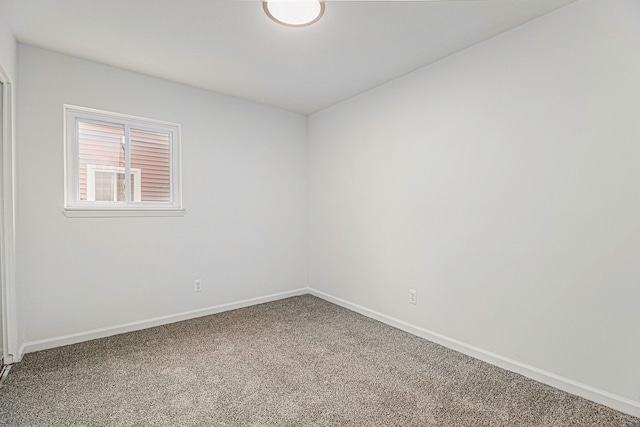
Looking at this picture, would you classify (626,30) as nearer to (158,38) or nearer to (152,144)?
(158,38)

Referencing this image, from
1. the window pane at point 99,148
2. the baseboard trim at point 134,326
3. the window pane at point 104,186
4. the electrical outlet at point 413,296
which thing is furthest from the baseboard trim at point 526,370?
the window pane at point 99,148

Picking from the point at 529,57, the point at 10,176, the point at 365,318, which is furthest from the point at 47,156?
the point at 529,57

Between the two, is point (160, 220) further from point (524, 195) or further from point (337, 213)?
point (524, 195)

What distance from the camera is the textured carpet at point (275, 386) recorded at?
1.77 meters

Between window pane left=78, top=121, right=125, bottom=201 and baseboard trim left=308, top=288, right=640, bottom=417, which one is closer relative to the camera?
baseboard trim left=308, top=288, right=640, bottom=417

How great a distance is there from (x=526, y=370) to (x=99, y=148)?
155 inches

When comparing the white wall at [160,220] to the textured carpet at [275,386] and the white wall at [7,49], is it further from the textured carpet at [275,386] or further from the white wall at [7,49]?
the textured carpet at [275,386]

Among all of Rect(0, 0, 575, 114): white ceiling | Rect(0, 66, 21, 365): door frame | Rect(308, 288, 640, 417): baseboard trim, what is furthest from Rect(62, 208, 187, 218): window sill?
Rect(308, 288, 640, 417): baseboard trim

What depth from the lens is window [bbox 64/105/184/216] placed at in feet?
9.04

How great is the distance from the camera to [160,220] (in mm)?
3166

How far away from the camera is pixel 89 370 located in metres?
2.28

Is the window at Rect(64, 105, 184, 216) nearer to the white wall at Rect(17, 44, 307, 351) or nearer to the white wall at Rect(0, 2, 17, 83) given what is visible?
the white wall at Rect(17, 44, 307, 351)

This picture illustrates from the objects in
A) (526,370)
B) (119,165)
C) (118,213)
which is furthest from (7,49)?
(526,370)

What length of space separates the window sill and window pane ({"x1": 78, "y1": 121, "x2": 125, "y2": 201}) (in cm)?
16
